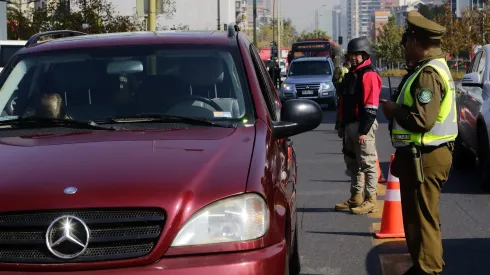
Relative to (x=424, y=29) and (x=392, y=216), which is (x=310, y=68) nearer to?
(x=392, y=216)

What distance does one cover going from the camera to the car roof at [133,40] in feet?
18.7

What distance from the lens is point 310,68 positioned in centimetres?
3316

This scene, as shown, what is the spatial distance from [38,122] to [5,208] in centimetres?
121

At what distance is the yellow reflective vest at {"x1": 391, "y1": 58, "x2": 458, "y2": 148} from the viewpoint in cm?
559

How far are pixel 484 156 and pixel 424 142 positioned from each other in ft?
18.2

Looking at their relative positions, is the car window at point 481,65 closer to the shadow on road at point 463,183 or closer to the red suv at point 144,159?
the shadow on road at point 463,183

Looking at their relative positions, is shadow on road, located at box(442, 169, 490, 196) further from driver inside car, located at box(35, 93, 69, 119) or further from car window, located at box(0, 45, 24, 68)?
car window, located at box(0, 45, 24, 68)

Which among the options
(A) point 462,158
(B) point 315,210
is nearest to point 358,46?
(B) point 315,210

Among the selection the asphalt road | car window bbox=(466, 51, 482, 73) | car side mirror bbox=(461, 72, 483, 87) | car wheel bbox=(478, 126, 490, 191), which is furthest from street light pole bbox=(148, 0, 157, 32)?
car wheel bbox=(478, 126, 490, 191)

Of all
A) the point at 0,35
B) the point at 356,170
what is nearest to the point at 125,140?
the point at 356,170

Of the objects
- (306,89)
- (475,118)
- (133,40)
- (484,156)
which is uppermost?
(133,40)

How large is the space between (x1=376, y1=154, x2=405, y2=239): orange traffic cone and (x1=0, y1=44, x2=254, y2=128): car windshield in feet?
9.68

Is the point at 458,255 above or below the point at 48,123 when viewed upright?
below

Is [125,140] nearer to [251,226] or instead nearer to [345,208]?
[251,226]
